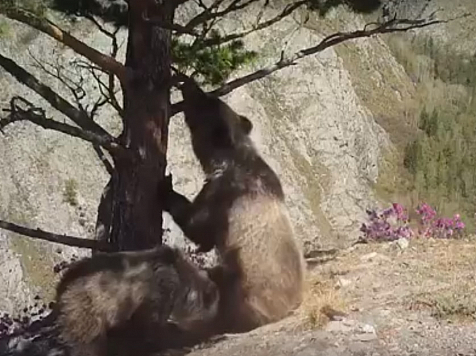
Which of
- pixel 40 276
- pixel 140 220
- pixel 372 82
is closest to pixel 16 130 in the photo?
pixel 40 276

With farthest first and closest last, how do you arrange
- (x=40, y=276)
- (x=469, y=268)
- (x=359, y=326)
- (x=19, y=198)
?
(x=19, y=198) → (x=40, y=276) → (x=469, y=268) → (x=359, y=326)

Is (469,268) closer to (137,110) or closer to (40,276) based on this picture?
(137,110)

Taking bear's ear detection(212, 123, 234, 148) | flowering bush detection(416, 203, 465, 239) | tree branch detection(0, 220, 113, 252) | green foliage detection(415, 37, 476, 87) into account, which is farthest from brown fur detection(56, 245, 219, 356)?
green foliage detection(415, 37, 476, 87)

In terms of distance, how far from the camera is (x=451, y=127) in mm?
26641

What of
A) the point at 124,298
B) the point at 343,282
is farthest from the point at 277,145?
the point at 124,298

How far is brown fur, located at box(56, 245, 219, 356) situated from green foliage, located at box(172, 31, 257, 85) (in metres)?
2.06

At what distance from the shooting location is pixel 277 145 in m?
23.1

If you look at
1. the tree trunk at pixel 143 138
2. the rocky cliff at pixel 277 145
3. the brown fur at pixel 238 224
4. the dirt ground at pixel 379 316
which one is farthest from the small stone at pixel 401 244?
the rocky cliff at pixel 277 145

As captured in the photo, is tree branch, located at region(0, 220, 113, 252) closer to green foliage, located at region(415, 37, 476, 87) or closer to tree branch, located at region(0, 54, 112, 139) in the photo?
tree branch, located at region(0, 54, 112, 139)

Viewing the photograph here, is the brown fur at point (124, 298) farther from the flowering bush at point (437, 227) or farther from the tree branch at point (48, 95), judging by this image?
the flowering bush at point (437, 227)

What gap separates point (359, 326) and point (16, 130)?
14616 millimetres

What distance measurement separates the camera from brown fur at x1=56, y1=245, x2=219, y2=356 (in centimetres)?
528

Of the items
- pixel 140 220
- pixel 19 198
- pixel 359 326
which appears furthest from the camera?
pixel 19 198

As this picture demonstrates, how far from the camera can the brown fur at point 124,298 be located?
17.3ft
